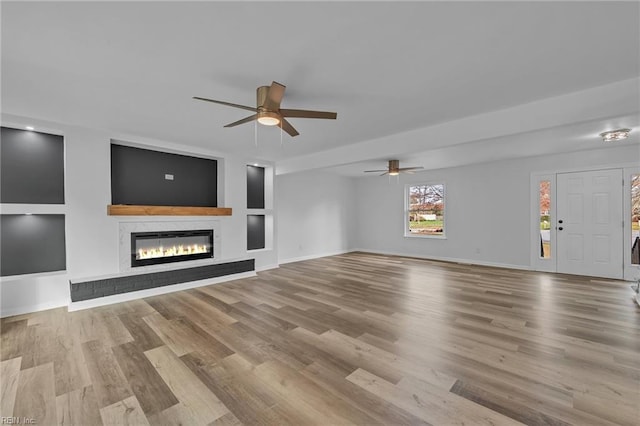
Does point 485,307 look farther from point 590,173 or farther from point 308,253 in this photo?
point 308,253

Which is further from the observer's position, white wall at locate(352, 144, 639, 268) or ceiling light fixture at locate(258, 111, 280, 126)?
white wall at locate(352, 144, 639, 268)

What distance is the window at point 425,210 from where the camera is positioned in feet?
25.5

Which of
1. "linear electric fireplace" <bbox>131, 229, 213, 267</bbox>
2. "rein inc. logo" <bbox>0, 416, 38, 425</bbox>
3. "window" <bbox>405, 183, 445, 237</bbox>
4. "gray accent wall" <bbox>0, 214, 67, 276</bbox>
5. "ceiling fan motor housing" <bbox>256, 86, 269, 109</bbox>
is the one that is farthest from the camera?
"window" <bbox>405, 183, 445, 237</bbox>

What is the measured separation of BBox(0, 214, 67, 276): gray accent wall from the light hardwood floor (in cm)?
68

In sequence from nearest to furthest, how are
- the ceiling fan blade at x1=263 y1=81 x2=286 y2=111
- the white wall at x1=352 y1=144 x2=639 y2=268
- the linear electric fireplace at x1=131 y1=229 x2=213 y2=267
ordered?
the ceiling fan blade at x1=263 y1=81 x2=286 y2=111 < the linear electric fireplace at x1=131 y1=229 x2=213 y2=267 < the white wall at x1=352 y1=144 x2=639 y2=268

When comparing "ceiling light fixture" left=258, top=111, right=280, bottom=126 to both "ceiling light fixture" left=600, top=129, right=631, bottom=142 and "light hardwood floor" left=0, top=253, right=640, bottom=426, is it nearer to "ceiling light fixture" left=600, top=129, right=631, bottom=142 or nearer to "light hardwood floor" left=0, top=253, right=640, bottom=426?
"light hardwood floor" left=0, top=253, right=640, bottom=426

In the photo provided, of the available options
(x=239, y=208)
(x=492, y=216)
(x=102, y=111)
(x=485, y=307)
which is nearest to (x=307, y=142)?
(x=239, y=208)

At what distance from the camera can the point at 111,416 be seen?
176 centimetres

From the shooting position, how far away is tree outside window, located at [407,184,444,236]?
7.78 meters

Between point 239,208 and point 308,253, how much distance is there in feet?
9.18

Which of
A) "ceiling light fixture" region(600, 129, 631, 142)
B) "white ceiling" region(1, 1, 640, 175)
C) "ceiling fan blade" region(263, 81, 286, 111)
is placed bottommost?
"ceiling fan blade" region(263, 81, 286, 111)

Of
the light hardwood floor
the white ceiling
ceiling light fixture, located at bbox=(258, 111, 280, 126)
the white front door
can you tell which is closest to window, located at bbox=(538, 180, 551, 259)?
the white front door

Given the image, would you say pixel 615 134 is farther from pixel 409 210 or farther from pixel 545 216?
pixel 409 210

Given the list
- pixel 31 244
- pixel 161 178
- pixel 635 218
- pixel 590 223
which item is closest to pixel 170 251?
pixel 161 178
